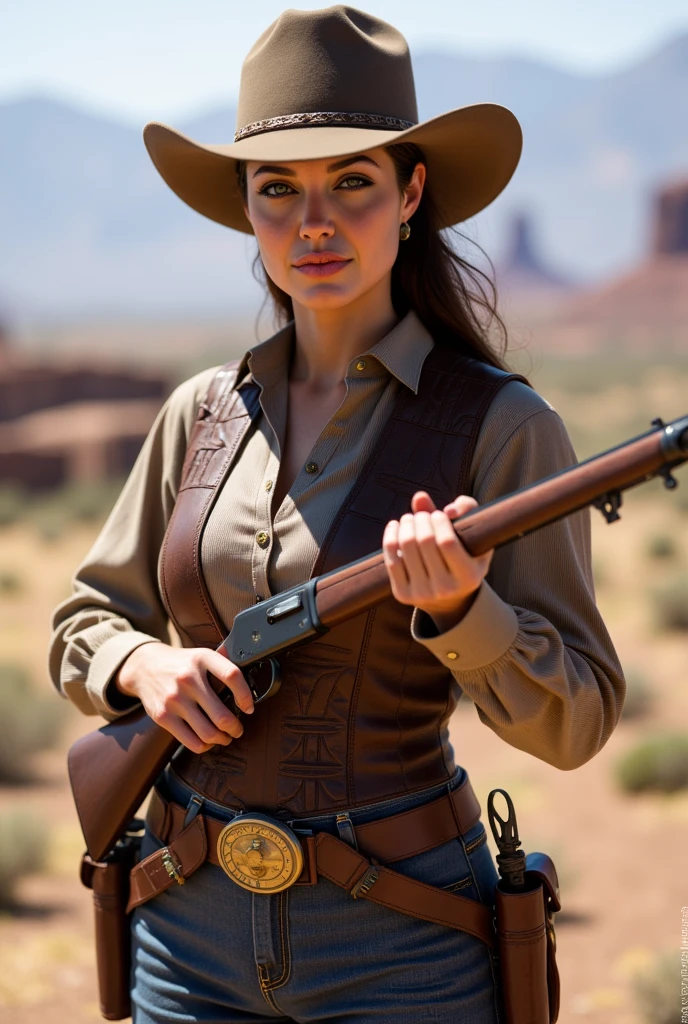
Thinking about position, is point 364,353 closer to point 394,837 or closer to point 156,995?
point 394,837

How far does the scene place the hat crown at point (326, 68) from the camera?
2.40 metres

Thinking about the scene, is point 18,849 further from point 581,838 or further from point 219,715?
point 219,715

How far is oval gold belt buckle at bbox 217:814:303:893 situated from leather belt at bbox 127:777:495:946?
3 cm

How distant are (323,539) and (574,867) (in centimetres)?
548

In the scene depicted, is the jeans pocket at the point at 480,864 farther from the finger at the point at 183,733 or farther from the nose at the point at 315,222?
the nose at the point at 315,222

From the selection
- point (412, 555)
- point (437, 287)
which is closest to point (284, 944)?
point (412, 555)

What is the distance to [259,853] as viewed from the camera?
220 cm

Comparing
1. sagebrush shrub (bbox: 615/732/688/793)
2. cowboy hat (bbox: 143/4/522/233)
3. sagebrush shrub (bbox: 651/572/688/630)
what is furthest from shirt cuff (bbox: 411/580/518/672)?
sagebrush shrub (bbox: 651/572/688/630)

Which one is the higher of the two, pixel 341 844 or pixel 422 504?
pixel 422 504

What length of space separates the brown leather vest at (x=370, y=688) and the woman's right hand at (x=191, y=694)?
0.07 m

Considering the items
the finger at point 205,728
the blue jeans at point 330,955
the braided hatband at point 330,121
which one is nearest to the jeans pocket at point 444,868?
the blue jeans at point 330,955

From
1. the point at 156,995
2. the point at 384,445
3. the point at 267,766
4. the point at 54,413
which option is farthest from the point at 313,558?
the point at 54,413

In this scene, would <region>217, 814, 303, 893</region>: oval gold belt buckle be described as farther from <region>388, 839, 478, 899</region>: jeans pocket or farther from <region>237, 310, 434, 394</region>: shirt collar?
<region>237, 310, 434, 394</region>: shirt collar

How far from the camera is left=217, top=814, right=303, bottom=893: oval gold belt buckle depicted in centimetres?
217
